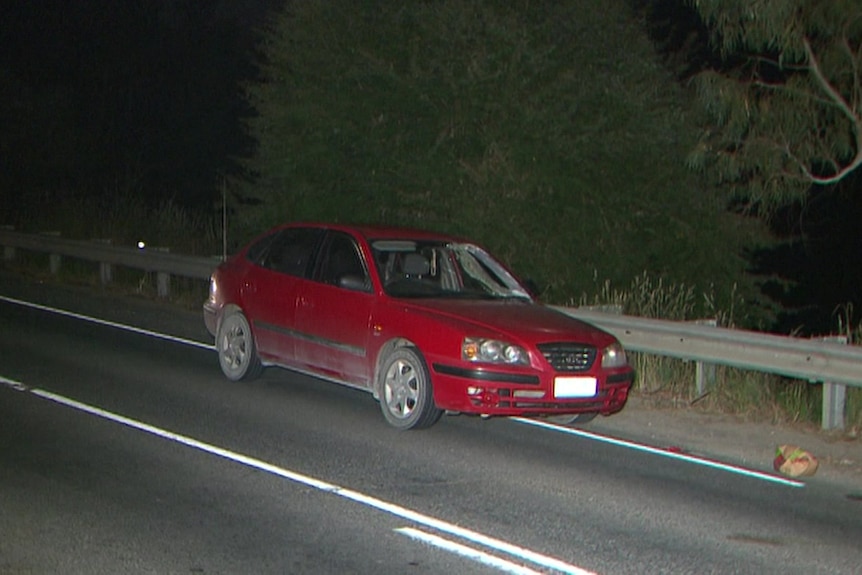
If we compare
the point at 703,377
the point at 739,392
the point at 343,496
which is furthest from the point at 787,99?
the point at 343,496

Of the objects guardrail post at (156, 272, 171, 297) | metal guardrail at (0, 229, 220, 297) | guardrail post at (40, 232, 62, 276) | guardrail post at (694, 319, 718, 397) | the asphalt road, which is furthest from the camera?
guardrail post at (40, 232, 62, 276)

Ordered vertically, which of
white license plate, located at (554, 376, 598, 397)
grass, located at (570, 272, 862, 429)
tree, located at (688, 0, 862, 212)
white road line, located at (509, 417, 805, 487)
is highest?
tree, located at (688, 0, 862, 212)

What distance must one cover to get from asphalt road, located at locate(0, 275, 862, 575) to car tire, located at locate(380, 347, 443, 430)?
14cm

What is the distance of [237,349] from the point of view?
1256 centimetres

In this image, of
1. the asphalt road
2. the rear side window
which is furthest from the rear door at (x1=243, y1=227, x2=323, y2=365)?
the asphalt road

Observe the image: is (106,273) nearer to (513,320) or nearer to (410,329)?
(410,329)

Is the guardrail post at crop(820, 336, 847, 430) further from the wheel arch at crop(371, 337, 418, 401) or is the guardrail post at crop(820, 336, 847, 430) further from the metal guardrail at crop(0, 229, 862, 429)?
the wheel arch at crop(371, 337, 418, 401)

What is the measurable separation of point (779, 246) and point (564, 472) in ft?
56.1

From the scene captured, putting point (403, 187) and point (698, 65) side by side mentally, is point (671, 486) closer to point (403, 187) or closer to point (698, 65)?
point (403, 187)

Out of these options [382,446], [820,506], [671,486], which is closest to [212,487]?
[382,446]

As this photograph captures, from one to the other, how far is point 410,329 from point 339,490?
7.93 feet

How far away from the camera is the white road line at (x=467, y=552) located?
6629mm

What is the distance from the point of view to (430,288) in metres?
11.2

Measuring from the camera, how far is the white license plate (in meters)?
10.1
